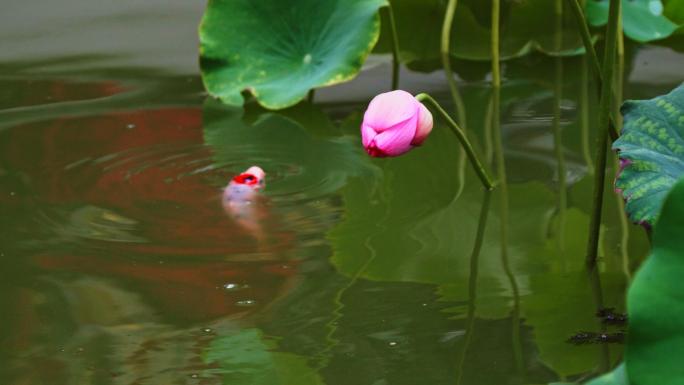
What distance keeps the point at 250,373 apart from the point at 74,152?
1.03 m

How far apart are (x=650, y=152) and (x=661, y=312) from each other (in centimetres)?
42

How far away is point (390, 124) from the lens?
1526 millimetres

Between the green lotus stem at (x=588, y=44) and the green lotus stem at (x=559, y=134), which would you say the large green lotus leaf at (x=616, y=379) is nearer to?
the green lotus stem at (x=588, y=44)

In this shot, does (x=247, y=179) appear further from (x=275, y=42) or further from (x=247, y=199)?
(x=275, y=42)

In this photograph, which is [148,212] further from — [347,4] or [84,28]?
[84,28]

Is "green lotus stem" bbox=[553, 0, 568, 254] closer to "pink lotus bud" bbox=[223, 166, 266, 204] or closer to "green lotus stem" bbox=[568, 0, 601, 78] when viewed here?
"green lotus stem" bbox=[568, 0, 601, 78]

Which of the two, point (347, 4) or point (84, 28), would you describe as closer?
point (347, 4)

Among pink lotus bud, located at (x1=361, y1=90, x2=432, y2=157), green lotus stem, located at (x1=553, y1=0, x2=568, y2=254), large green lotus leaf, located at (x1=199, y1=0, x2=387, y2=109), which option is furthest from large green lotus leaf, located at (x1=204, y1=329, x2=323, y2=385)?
large green lotus leaf, located at (x1=199, y1=0, x2=387, y2=109)

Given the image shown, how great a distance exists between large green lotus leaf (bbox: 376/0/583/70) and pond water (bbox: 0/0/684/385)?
0.14 meters

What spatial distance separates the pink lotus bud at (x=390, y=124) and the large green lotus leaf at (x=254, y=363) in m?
0.27

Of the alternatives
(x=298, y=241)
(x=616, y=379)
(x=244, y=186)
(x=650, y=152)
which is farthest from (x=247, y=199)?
(x=616, y=379)

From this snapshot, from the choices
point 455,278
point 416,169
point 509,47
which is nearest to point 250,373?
point 455,278

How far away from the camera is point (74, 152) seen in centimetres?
234

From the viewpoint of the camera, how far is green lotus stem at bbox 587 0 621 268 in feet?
5.04
